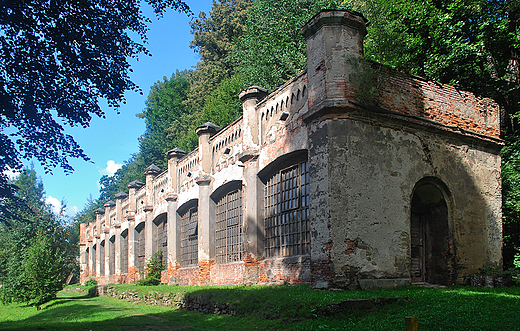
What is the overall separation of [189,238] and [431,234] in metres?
11.6

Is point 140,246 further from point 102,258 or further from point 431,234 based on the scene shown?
point 431,234

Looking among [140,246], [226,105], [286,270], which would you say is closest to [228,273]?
[286,270]

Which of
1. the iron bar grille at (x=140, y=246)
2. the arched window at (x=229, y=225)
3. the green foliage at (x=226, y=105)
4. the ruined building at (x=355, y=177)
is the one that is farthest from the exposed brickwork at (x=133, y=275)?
the ruined building at (x=355, y=177)

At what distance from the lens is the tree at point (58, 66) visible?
29.2 ft

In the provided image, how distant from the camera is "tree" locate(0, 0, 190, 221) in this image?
29.2ft

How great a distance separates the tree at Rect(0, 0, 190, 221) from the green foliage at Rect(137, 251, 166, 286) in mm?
12964

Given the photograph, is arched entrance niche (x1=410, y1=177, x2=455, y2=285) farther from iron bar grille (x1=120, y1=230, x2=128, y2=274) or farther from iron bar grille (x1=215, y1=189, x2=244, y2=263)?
iron bar grille (x1=120, y1=230, x2=128, y2=274)

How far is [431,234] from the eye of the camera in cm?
1284

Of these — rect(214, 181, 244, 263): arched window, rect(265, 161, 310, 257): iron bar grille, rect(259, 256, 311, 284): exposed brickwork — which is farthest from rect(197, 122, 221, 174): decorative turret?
rect(259, 256, 311, 284): exposed brickwork

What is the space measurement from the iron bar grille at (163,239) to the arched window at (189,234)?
2542mm

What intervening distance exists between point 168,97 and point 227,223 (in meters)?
26.1

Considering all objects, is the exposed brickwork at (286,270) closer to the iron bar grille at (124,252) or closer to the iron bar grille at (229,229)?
the iron bar grille at (229,229)

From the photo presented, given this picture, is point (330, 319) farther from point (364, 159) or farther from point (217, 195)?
point (217, 195)

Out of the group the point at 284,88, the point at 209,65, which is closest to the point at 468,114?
the point at 284,88
